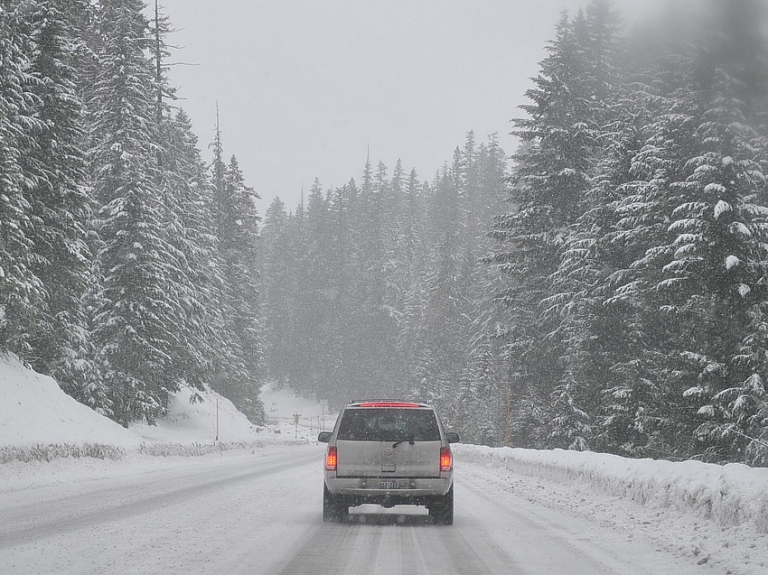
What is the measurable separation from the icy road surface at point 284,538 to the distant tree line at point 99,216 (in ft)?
35.6

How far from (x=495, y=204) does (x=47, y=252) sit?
71023 millimetres

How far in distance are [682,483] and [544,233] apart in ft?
69.4

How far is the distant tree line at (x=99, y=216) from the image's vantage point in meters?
21.9

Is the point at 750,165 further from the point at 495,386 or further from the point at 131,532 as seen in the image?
the point at 495,386

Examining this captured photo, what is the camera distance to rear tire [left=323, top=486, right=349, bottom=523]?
35.7 ft

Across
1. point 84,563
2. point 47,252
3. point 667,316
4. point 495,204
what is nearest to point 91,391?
point 47,252

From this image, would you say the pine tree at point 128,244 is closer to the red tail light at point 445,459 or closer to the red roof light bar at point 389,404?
the red roof light bar at point 389,404

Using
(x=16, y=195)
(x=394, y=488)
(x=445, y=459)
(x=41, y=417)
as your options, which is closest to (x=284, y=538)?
(x=394, y=488)

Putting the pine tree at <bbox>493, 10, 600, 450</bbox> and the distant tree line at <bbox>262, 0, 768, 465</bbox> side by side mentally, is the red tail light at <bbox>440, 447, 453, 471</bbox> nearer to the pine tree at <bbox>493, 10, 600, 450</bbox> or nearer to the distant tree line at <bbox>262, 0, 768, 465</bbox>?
the distant tree line at <bbox>262, 0, 768, 465</bbox>

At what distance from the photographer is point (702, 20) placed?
13.3 feet

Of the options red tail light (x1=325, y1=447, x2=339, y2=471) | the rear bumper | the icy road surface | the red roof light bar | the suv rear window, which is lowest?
the icy road surface

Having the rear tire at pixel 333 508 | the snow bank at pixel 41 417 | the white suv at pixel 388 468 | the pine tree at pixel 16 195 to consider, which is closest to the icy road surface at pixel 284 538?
the rear tire at pixel 333 508

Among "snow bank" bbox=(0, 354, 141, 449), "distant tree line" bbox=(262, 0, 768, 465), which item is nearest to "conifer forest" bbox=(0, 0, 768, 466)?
"distant tree line" bbox=(262, 0, 768, 465)

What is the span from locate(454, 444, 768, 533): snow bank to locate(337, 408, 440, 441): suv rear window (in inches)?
134
